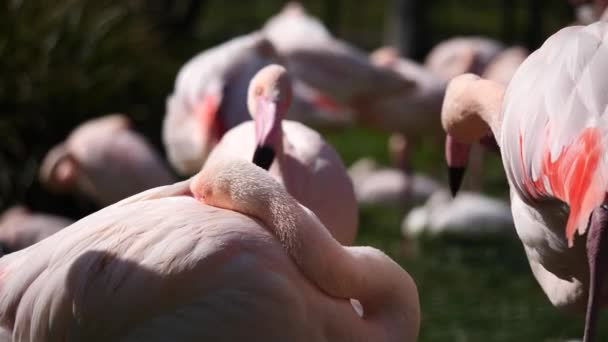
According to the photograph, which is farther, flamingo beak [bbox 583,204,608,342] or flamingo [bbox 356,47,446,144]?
flamingo [bbox 356,47,446,144]

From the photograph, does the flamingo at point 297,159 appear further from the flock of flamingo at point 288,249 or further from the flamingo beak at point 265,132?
the flock of flamingo at point 288,249

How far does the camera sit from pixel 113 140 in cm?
618

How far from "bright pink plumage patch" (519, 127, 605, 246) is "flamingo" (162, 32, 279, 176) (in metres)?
2.75

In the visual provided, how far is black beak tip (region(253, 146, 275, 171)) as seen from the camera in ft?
11.5

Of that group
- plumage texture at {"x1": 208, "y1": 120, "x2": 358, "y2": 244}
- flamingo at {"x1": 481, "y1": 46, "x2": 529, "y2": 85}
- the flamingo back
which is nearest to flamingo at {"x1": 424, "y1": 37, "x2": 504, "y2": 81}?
flamingo at {"x1": 481, "y1": 46, "x2": 529, "y2": 85}

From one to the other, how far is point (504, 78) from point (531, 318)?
3032 millimetres

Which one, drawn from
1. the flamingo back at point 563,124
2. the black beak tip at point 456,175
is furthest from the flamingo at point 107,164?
the flamingo back at point 563,124

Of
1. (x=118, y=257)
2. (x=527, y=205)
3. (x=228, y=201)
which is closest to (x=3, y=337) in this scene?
(x=118, y=257)

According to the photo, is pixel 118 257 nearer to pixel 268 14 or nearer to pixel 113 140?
pixel 113 140

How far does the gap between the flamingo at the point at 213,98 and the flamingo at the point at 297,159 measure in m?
1.23

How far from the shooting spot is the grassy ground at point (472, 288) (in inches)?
210

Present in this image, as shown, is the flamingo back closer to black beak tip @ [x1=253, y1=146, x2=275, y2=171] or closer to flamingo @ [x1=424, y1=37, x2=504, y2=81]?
black beak tip @ [x1=253, y1=146, x2=275, y2=171]

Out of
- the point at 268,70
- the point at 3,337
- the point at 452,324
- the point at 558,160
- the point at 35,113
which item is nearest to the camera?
the point at 558,160

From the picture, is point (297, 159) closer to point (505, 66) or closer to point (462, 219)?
point (462, 219)
